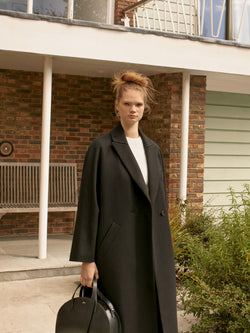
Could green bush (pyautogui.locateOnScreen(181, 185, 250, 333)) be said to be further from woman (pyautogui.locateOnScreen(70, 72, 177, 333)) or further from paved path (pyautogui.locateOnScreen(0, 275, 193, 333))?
woman (pyautogui.locateOnScreen(70, 72, 177, 333))

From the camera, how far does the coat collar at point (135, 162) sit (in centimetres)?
300

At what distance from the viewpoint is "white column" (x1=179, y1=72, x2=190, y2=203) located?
24.1 ft

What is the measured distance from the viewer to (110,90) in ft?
28.8

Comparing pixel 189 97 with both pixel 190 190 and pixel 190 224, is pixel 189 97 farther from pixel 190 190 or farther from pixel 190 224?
pixel 190 224

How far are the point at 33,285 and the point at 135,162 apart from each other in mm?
3311

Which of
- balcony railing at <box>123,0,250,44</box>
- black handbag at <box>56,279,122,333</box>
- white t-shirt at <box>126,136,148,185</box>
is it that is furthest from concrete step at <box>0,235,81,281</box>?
balcony railing at <box>123,0,250,44</box>

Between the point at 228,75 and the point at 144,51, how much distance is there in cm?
161

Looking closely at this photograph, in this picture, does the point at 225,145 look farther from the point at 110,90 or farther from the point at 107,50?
the point at 107,50

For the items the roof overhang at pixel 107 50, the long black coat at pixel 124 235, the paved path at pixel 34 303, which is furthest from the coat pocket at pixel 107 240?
the roof overhang at pixel 107 50

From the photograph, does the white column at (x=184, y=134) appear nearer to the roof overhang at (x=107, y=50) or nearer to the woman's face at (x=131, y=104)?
the roof overhang at (x=107, y=50)

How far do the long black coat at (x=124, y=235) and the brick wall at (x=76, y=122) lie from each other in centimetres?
455

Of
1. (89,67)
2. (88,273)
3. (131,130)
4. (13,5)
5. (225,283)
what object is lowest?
(225,283)

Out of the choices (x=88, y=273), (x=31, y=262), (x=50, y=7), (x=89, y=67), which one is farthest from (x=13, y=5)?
(x=88, y=273)

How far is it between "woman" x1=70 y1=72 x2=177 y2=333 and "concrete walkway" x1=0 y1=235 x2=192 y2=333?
152cm
